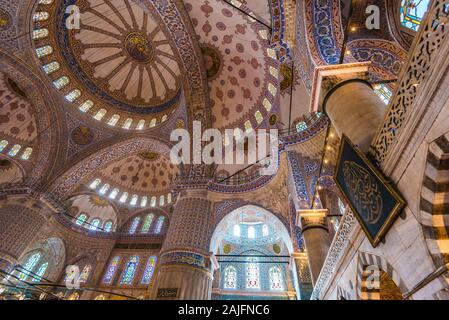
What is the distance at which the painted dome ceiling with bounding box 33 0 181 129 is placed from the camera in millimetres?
11555

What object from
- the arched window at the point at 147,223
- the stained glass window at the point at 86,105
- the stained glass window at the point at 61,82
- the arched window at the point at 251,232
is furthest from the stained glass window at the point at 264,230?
the stained glass window at the point at 61,82

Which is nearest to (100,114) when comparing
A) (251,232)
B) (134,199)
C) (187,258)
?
(134,199)

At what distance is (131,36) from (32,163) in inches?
334

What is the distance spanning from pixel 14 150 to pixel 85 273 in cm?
734

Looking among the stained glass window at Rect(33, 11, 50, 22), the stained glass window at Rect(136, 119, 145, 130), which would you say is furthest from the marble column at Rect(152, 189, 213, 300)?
the stained glass window at Rect(33, 11, 50, 22)

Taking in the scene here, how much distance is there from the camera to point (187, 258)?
25.1ft

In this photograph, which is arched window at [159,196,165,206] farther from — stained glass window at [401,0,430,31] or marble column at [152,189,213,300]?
stained glass window at [401,0,430,31]

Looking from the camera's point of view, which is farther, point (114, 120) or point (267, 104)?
point (114, 120)

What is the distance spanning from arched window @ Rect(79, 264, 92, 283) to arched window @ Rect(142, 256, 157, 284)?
313 cm

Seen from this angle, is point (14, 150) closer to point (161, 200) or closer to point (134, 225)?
point (134, 225)

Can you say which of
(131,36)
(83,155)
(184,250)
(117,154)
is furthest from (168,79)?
(184,250)

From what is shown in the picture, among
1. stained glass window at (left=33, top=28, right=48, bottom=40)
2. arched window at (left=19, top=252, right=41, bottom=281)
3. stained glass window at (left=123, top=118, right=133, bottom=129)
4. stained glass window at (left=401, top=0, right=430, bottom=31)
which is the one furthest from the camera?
stained glass window at (left=123, top=118, right=133, bottom=129)

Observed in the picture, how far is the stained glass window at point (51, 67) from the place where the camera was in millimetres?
11086

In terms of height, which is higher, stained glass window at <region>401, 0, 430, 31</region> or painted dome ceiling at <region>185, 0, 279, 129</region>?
painted dome ceiling at <region>185, 0, 279, 129</region>
